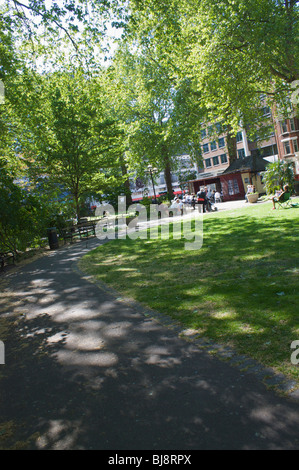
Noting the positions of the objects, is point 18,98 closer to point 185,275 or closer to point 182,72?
point 182,72

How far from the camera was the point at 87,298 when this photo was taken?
771 centimetres

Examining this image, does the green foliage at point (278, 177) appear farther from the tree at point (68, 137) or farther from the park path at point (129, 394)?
the park path at point (129, 394)

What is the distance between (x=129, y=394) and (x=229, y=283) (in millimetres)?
3730

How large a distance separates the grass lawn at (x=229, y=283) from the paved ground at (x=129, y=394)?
1.61 ft

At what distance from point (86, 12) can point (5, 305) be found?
1233cm

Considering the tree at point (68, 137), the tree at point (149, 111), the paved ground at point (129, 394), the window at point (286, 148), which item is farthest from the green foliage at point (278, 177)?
the window at point (286, 148)

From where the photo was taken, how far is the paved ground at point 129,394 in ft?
10.2

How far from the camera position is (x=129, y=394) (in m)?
3.85

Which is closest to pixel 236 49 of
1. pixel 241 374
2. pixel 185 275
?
pixel 185 275

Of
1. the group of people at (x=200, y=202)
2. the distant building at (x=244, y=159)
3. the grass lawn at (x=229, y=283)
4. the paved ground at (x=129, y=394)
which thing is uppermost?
the distant building at (x=244, y=159)

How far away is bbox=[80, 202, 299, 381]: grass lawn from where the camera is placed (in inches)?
185

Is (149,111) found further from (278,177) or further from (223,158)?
(223,158)

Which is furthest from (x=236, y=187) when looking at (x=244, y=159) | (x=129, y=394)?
(x=129, y=394)

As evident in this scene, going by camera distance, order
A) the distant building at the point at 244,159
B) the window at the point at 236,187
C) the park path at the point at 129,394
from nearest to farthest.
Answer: the park path at the point at 129,394 → the distant building at the point at 244,159 → the window at the point at 236,187
